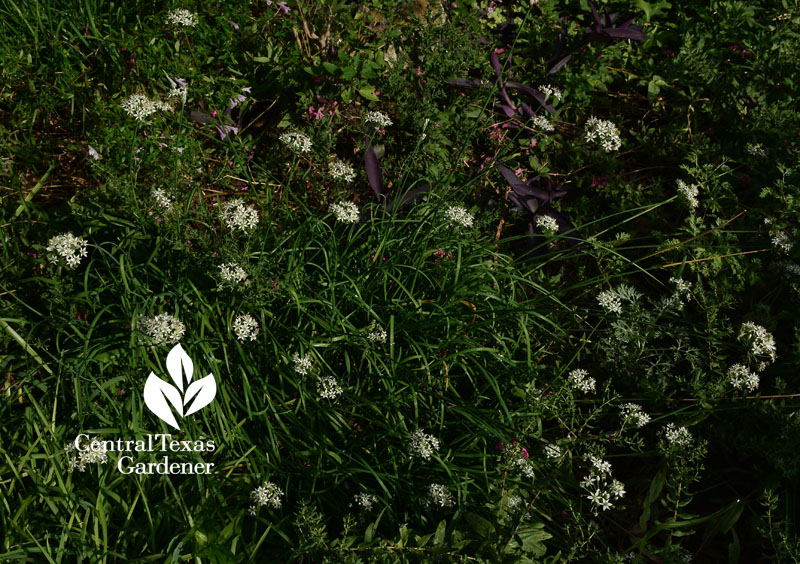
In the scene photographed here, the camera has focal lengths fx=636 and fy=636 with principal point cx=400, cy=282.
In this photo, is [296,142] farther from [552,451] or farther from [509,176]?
[552,451]

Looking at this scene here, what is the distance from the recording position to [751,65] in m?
3.77

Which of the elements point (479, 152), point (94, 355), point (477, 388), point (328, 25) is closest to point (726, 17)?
point (479, 152)

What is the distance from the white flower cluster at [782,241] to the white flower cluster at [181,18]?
9.87 feet

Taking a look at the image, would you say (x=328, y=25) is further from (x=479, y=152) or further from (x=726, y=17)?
(x=726, y=17)

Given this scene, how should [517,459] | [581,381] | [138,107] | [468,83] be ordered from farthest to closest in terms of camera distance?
1. [468,83]
2. [581,381]
3. [138,107]
4. [517,459]

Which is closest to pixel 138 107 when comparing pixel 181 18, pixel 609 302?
pixel 181 18

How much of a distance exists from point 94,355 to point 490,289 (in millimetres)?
1734

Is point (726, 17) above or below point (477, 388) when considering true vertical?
above

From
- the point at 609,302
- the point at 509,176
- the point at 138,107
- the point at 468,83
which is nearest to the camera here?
the point at 138,107

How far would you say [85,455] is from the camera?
2336 mm

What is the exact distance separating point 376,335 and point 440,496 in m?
0.69

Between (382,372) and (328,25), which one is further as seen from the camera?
(328,25)

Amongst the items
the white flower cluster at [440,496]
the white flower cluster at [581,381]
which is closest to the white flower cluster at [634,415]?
the white flower cluster at [581,381]

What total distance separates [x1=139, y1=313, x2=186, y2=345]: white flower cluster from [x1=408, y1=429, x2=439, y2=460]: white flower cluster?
98 cm
